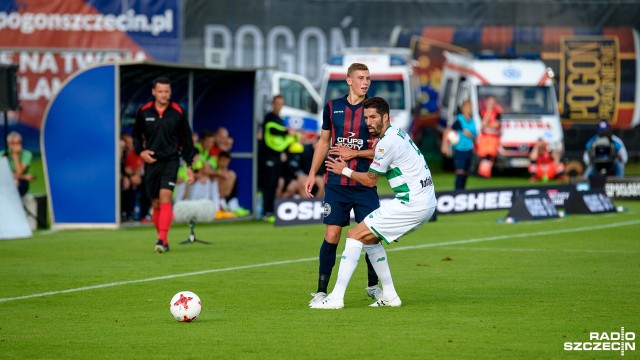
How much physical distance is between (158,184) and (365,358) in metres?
8.53

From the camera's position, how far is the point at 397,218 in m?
11.2

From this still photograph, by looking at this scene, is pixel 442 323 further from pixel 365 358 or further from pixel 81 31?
pixel 81 31

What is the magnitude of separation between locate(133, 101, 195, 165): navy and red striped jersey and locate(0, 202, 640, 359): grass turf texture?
132 cm

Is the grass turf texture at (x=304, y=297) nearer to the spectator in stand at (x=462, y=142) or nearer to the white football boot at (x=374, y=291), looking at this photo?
the white football boot at (x=374, y=291)


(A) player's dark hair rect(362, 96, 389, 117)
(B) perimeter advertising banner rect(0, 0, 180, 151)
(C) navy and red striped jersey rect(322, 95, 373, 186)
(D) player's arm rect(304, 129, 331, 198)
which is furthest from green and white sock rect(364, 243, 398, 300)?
(B) perimeter advertising banner rect(0, 0, 180, 151)

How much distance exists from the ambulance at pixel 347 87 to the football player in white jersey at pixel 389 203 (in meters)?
23.1

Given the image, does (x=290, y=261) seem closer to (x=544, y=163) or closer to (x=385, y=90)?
(x=544, y=163)

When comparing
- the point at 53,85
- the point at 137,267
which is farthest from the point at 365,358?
the point at 53,85

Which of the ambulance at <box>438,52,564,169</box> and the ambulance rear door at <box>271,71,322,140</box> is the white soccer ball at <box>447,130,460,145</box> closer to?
the ambulance at <box>438,52,564,169</box>

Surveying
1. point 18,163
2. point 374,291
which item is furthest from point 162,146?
point 18,163

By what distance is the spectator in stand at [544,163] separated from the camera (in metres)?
33.9

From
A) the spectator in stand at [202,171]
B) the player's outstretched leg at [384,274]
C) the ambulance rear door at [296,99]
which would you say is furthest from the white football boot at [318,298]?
the ambulance rear door at [296,99]

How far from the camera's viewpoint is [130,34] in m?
36.3

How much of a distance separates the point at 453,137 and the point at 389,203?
44.3 ft
